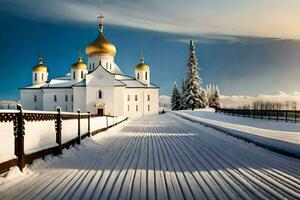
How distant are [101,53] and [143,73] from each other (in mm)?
12320

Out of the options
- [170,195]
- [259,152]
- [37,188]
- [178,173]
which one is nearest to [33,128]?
[37,188]

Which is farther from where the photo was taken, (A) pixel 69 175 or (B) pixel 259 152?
(B) pixel 259 152

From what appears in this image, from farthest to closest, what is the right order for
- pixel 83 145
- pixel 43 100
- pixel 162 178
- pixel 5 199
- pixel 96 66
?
1. pixel 43 100
2. pixel 96 66
3. pixel 83 145
4. pixel 162 178
5. pixel 5 199

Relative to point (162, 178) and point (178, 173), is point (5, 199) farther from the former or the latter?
point (178, 173)

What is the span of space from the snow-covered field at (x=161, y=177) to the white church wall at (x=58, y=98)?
6046cm

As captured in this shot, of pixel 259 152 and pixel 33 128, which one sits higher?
pixel 33 128

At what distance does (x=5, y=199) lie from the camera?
487 centimetres

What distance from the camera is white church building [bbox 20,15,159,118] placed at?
60250 millimetres

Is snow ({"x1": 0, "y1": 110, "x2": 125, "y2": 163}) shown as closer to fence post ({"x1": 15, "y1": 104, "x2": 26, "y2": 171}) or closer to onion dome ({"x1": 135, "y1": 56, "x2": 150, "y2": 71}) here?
fence post ({"x1": 15, "y1": 104, "x2": 26, "y2": 171})

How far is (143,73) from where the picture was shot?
74.1m

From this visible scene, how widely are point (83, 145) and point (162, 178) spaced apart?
20.9 feet

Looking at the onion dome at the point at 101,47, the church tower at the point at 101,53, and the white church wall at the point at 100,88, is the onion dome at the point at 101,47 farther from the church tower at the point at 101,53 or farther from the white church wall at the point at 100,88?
the white church wall at the point at 100,88

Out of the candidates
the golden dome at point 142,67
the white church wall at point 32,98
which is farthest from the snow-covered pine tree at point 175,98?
the white church wall at point 32,98

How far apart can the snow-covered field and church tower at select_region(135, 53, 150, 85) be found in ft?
211
